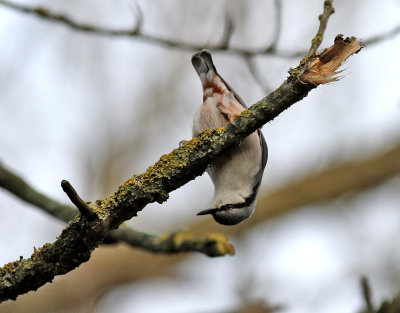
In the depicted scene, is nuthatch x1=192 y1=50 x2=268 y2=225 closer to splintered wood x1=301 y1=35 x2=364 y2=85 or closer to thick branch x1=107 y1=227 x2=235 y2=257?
thick branch x1=107 y1=227 x2=235 y2=257

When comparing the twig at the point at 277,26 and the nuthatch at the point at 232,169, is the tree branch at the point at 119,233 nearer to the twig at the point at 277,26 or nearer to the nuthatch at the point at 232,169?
the nuthatch at the point at 232,169

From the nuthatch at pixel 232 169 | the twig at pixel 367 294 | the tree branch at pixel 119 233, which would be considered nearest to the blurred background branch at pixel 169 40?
the nuthatch at pixel 232 169

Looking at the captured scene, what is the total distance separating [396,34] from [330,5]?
772 mm

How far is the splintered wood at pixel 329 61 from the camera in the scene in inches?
91.6

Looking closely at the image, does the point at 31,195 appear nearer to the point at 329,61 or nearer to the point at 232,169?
the point at 232,169

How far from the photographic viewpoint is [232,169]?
329 centimetres

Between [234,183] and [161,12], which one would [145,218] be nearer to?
[161,12]

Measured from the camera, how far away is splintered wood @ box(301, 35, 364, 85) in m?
2.33

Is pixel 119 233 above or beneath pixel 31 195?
beneath

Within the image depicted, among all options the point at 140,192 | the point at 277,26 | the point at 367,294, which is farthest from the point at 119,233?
the point at 277,26

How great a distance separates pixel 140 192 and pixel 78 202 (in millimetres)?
328

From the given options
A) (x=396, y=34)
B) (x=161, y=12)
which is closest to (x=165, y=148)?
(x=161, y=12)

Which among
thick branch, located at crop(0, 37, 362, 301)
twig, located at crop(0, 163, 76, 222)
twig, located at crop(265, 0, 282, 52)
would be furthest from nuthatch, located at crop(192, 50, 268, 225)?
twig, located at crop(0, 163, 76, 222)

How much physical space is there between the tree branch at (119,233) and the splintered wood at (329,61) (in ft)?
4.70
